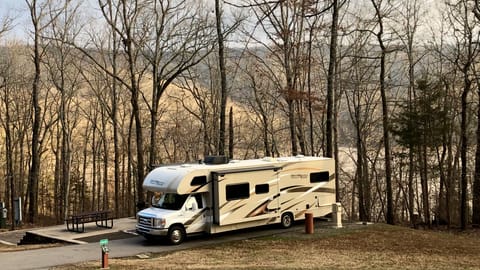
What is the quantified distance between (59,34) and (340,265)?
2845 centimetres

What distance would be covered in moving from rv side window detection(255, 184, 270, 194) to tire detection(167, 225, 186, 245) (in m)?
2.99

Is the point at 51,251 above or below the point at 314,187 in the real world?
below

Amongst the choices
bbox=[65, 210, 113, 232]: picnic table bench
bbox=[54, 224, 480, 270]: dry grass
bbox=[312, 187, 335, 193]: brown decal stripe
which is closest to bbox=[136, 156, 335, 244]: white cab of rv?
bbox=[312, 187, 335, 193]: brown decal stripe

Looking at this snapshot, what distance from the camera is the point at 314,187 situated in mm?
20406

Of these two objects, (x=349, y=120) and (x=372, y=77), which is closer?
(x=372, y=77)

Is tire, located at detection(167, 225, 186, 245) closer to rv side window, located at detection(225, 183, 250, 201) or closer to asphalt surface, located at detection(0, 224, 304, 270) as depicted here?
asphalt surface, located at detection(0, 224, 304, 270)

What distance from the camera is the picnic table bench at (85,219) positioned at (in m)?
20.2

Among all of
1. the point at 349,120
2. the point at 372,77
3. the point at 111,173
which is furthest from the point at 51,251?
the point at 111,173

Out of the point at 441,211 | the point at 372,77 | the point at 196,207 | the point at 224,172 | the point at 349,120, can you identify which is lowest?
the point at 441,211

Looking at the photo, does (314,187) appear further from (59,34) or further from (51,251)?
(59,34)

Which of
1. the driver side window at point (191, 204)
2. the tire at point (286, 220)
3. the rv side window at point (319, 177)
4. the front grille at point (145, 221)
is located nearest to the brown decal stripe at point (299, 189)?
the rv side window at point (319, 177)

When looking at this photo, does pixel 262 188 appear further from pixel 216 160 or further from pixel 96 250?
pixel 96 250

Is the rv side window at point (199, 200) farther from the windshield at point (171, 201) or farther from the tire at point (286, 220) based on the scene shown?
the tire at point (286, 220)

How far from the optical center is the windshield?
17.9 m
